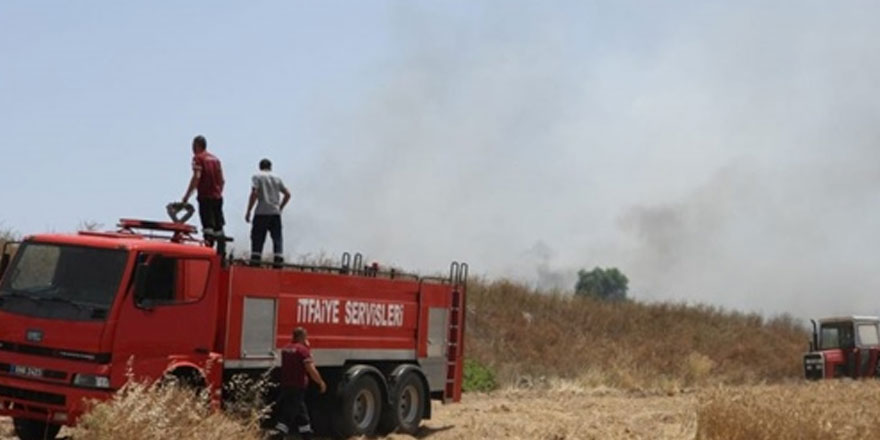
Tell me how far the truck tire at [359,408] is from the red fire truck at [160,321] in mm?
19

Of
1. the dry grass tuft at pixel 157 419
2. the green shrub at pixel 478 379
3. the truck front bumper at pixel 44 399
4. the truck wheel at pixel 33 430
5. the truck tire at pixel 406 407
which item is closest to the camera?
the dry grass tuft at pixel 157 419

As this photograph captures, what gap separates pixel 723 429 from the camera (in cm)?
1540

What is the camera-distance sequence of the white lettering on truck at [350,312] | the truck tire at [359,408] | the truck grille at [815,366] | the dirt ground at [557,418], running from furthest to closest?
the truck grille at [815,366] → the dirt ground at [557,418] → the truck tire at [359,408] → the white lettering on truck at [350,312]

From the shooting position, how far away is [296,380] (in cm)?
1684

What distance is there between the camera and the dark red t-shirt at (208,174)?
683 inches

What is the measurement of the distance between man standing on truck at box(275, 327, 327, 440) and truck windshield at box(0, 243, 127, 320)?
8.28 ft

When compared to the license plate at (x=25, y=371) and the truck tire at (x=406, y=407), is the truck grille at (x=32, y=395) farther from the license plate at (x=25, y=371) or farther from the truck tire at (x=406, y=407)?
the truck tire at (x=406, y=407)

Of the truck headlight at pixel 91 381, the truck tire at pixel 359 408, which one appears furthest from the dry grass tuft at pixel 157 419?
the truck tire at pixel 359 408

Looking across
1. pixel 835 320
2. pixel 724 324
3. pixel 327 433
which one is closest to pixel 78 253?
pixel 327 433

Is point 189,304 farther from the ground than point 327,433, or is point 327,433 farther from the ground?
point 189,304

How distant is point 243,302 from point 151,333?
153cm

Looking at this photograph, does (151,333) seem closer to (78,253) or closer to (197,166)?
(78,253)

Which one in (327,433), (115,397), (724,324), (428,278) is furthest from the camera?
(724,324)

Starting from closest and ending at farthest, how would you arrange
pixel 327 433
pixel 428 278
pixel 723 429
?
pixel 723 429
pixel 327 433
pixel 428 278
